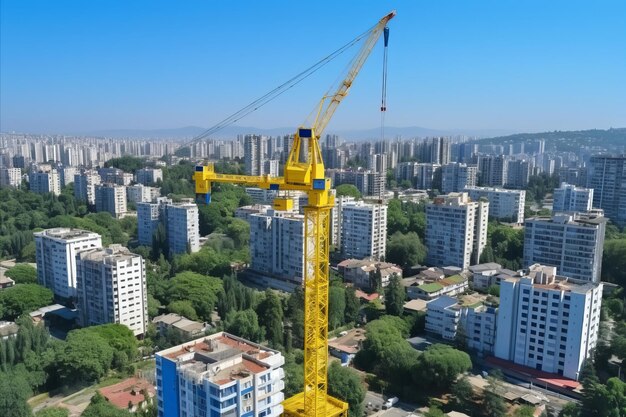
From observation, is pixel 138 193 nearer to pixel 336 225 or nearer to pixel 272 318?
pixel 336 225

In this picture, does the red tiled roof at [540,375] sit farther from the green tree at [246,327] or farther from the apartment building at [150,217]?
the apartment building at [150,217]

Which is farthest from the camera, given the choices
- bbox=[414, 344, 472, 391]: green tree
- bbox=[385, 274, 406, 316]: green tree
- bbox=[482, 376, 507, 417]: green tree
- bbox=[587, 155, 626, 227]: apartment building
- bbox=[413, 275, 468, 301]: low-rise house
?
bbox=[587, 155, 626, 227]: apartment building

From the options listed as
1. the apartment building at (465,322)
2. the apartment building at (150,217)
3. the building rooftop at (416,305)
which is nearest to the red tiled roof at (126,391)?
the apartment building at (465,322)

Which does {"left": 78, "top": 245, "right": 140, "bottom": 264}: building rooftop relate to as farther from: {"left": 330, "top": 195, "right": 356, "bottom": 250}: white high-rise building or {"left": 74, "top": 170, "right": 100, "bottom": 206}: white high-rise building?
{"left": 74, "top": 170, "right": 100, "bottom": 206}: white high-rise building

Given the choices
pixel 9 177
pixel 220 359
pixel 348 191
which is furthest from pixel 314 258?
pixel 9 177

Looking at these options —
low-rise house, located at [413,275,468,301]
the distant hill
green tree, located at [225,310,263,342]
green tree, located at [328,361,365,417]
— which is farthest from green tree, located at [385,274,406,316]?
the distant hill
